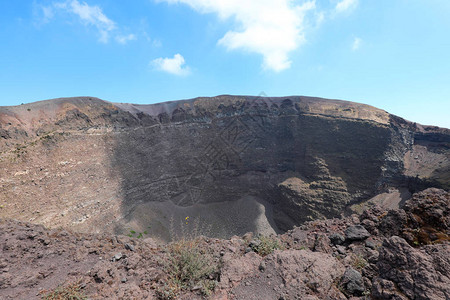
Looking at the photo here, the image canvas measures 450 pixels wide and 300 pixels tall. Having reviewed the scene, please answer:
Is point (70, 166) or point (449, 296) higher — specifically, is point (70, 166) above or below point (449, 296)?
below

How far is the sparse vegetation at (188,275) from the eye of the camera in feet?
10.6

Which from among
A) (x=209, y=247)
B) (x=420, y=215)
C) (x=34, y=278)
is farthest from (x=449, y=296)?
(x=34, y=278)

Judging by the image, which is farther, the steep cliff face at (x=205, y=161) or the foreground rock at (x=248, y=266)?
the steep cliff face at (x=205, y=161)

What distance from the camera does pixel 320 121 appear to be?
20453mm

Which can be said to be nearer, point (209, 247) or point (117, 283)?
point (117, 283)

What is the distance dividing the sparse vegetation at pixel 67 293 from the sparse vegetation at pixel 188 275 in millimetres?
1311

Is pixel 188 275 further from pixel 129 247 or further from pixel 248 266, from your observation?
pixel 129 247

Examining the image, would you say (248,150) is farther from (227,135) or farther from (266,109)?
(266,109)

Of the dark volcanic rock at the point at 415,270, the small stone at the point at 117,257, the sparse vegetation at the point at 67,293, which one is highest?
the dark volcanic rock at the point at 415,270

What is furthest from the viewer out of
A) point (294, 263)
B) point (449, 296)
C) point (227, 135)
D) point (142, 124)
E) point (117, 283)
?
point (227, 135)

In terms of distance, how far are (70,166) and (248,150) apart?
1571 centimetres

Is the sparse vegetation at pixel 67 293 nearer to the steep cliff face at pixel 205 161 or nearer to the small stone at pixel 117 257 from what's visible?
the small stone at pixel 117 257

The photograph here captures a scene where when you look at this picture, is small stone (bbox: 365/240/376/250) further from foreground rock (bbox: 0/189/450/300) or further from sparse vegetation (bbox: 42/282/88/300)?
sparse vegetation (bbox: 42/282/88/300)

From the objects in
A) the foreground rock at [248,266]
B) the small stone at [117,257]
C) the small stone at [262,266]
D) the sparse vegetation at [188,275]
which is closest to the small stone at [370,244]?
the foreground rock at [248,266]
